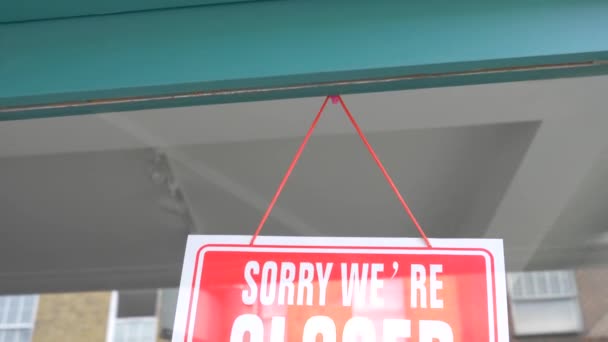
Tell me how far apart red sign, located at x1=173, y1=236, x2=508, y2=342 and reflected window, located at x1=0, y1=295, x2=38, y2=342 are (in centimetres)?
693

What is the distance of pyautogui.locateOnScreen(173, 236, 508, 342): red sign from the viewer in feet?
3.22

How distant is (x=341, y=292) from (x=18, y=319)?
8.44m

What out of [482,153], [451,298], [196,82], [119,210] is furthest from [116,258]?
→ [451,298]

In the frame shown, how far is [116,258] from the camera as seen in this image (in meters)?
3.68


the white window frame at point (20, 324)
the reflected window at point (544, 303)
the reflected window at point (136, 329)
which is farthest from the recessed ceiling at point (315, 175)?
the reflected window at point (136, 329)

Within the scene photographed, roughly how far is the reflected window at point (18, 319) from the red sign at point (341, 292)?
693 centimetres

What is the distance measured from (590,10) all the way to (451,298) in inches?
22.7

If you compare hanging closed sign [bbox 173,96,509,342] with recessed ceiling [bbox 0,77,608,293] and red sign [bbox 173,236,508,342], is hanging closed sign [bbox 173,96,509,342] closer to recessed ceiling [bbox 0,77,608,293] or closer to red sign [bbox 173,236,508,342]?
red sign [bbox 173,236,508,342]

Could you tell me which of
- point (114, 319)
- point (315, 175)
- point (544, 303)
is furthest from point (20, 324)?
point (315, 175)

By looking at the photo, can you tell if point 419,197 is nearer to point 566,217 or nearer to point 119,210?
point 566,217

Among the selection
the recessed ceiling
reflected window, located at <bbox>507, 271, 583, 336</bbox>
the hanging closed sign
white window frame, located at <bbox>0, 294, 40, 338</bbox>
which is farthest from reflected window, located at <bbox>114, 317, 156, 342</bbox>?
the hanging closed sign

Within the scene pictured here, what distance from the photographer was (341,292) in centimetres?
102

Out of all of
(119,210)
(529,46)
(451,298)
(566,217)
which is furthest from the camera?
(119,210)

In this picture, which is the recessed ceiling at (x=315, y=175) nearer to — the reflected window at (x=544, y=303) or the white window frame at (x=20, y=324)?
the reflected window at (x=544, y=303)
